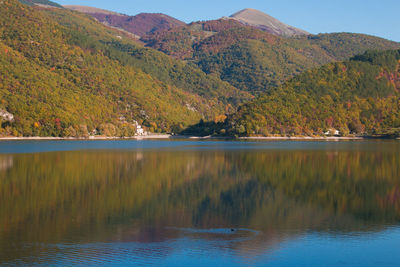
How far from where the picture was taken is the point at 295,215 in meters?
30.7

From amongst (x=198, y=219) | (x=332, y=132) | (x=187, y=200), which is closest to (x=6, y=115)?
(x=332, y=132)

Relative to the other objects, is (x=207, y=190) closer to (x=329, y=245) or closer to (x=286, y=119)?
(x=329, y=245)

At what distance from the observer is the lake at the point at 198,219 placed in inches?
868

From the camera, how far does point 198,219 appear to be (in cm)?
2920

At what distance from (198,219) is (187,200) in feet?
21.0

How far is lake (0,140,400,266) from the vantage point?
72.3 ft

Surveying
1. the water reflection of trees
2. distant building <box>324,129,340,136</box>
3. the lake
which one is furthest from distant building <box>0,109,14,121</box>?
distant building <box>324,129,340,136</box>

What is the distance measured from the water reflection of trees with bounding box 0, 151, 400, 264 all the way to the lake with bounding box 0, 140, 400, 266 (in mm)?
66

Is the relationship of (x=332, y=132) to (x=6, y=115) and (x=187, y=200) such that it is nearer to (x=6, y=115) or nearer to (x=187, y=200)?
(x=6, y=115)

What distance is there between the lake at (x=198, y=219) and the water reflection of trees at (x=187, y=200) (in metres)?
0.07

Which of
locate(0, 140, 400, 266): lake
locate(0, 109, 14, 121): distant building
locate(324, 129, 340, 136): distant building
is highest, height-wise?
locate(0, 109, 14, 121): distant building

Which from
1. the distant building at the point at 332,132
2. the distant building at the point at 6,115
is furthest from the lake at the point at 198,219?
the distant building at the point at 332,132

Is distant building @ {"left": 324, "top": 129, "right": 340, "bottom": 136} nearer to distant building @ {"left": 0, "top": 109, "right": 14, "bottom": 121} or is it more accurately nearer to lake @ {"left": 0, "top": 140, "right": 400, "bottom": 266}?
distant building @ {"left": 0, "top": 109, "right": 14, "bottom": 121}

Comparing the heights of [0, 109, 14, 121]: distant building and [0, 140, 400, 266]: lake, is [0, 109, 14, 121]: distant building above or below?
above
